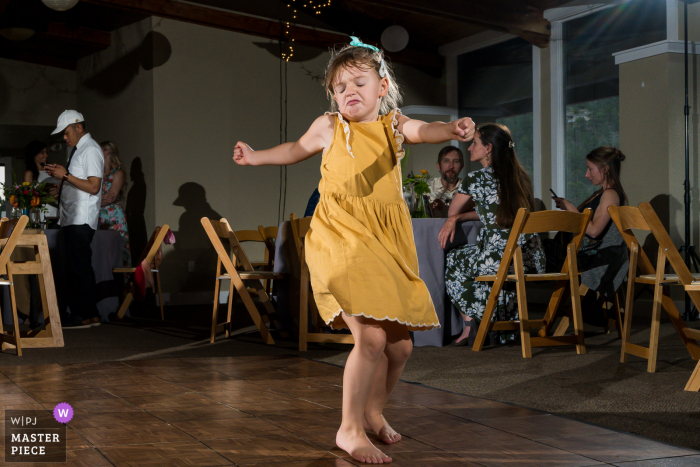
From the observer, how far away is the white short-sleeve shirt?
5.58 m

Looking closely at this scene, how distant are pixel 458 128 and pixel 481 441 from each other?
93 cm

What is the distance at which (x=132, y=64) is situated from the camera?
26.5 ft

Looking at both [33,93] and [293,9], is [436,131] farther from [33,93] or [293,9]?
[33,93]

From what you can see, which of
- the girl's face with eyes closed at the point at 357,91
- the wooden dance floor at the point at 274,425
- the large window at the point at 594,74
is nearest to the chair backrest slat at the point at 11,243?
the wooden dance floor at the point at 274,425

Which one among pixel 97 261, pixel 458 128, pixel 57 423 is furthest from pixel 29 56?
pixel 458 128

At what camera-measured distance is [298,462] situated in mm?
1958

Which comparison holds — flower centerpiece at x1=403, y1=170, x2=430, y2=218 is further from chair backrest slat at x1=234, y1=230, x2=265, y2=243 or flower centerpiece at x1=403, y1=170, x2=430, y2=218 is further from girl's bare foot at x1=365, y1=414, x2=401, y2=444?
girl's bare foot at x1=365, y1=414, x2=401, y2=444

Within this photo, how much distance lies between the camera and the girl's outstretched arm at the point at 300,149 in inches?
85.5

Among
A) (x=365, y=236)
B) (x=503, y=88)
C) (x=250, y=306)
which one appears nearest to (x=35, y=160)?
(x=250, y=306)

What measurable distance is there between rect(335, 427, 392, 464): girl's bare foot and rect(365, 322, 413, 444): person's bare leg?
0.55 ft

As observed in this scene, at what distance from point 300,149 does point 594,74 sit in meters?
6.19

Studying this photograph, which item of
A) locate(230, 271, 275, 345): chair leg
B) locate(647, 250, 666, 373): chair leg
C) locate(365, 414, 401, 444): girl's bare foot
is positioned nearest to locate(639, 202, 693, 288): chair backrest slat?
locate(647, 250, 666, 373): chair leg

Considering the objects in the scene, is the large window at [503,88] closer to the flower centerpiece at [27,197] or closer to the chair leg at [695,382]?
the flower centerpiece at [27,197]

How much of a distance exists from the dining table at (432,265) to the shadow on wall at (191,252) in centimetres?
342
